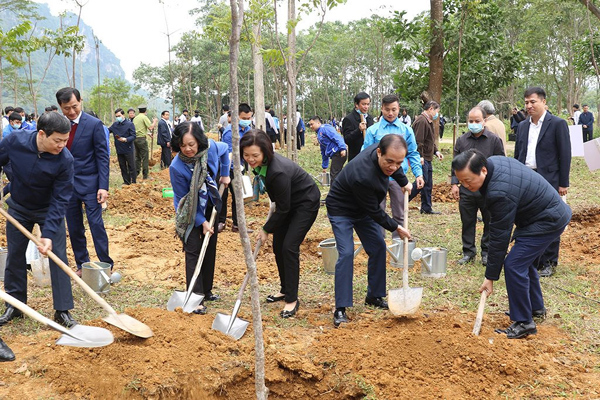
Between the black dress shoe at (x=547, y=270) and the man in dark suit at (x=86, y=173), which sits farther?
the black dress shoe at (x=547, y=270)

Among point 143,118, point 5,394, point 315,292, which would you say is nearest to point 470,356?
point 315,292

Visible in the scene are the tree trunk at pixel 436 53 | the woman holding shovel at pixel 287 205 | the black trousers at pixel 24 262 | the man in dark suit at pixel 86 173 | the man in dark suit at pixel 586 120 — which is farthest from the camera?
the man in dark suit at pixel 586 120

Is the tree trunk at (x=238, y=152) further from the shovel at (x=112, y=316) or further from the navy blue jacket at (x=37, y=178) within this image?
the navy blue jacket at (x=37, y=178)

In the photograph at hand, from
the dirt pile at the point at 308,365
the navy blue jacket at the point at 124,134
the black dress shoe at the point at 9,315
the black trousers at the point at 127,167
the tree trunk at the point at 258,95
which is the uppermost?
the tree trunk at the point at 258,95

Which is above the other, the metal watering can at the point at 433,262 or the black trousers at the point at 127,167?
the black trousers at the point at 127,167

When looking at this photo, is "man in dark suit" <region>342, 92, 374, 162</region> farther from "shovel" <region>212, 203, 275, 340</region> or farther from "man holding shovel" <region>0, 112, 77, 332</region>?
"man holding shovel" <region>0, 112, 77, 332</region>

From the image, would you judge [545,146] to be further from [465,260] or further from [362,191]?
[362,191]

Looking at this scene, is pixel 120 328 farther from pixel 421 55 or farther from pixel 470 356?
pixel 421 55

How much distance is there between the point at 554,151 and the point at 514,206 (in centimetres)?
198

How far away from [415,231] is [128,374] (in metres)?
4.88

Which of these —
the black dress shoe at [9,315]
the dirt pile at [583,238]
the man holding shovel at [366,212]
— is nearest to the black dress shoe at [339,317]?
the man holding shovel at [366,212]

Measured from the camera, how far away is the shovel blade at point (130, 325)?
3.40m

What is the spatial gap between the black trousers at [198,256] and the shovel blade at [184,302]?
10 centimetres

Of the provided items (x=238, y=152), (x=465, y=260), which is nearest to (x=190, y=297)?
(x=238, y=152)
